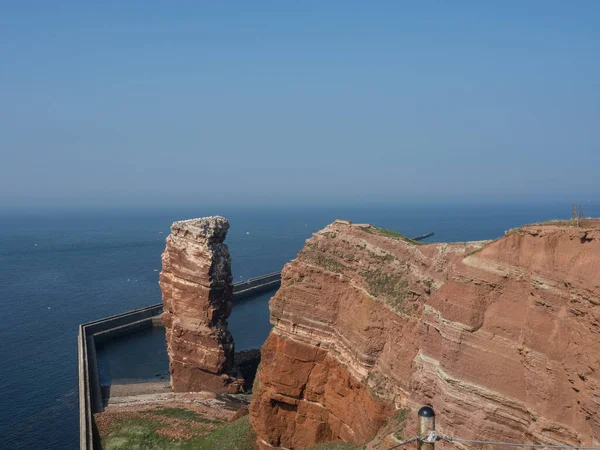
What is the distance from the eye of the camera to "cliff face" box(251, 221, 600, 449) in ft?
38.0

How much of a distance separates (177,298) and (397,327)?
94.3ft

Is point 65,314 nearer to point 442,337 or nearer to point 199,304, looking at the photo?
point 199,304

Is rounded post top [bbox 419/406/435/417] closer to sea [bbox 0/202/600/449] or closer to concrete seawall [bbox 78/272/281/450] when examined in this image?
concrete seawall [bbox 78/272/281/450]

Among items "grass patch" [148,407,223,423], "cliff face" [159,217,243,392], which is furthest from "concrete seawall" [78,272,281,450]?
"cliff face" [159,217,243,392]

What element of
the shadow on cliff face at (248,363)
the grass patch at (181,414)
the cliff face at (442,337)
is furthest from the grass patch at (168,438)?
the shadow on cliff face at (248,363)

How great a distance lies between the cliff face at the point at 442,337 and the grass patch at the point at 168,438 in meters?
4.06

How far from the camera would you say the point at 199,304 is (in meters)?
44.6

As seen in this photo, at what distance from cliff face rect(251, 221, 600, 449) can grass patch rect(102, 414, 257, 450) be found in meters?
4.06

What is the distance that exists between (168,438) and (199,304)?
485 inches

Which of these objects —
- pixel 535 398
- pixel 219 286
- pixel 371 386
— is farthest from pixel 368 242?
pixel 219 286

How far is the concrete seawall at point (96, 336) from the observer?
39.3 metres

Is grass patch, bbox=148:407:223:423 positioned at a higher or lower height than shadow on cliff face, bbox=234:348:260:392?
higher

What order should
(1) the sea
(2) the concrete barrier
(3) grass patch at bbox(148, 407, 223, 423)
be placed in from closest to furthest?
1. (3) grass patch at bbox(148, 407, 223, 423)
2. (1) the sea
3. (2) the concrete barrier

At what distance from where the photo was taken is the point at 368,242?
2473 cm
